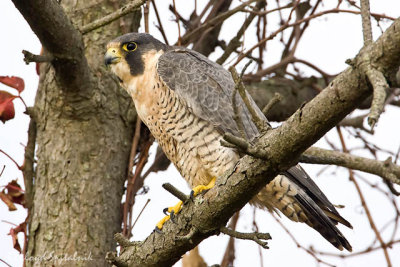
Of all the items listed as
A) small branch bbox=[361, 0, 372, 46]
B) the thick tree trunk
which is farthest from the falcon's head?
small branch bbox=[361, 0, 372, 46]

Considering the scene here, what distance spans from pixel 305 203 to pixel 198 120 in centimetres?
85

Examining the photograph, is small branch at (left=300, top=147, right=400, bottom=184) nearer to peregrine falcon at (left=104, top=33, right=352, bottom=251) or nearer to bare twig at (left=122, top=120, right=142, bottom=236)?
peregrine falcon at (left=104, top=33, right=352, bottom=251)

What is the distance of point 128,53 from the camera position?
12.7ft

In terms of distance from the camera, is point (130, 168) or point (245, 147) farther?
point (130, 168)

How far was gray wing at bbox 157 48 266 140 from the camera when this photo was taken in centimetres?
347

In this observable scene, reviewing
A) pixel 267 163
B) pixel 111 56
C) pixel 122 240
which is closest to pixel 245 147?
pixel 267 163

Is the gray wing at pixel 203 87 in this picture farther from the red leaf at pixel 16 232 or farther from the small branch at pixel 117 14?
the red leaf at pixel 16 232

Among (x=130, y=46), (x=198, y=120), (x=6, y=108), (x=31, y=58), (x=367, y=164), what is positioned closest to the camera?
(x=31, y=58)

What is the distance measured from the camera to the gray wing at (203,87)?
347 cm

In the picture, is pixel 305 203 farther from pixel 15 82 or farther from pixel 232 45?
pixel 15 82

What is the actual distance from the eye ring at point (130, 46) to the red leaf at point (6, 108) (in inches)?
33.2

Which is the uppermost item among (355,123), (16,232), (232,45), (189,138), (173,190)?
(232,45)

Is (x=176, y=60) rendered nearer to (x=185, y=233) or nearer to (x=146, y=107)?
(x=146, y=107)

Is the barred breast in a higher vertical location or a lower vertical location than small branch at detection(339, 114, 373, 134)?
lower
